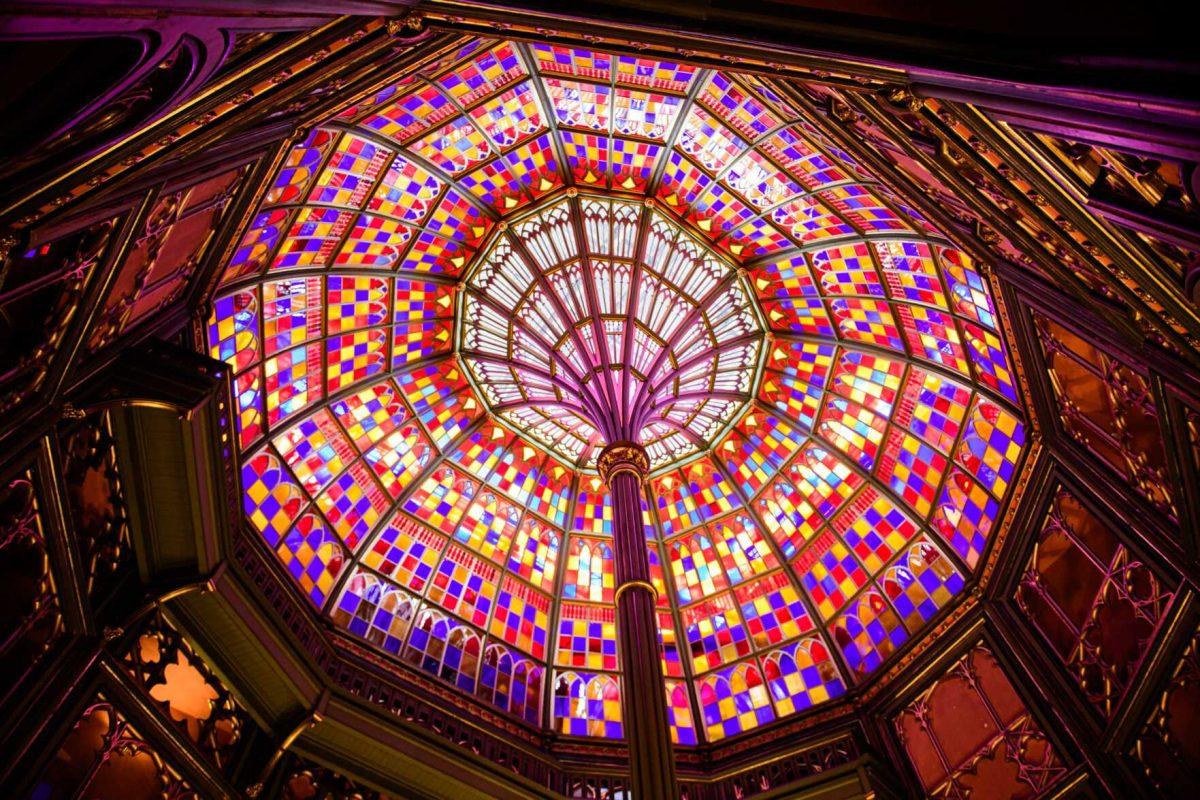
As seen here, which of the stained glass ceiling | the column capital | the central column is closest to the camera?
the central column

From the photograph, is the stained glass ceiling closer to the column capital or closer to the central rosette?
the central rosette

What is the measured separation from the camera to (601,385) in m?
18.8

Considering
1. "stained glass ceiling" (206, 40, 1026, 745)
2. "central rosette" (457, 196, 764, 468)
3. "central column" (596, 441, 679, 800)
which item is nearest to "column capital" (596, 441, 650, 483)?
"central column" (596, 441, 679, 800)

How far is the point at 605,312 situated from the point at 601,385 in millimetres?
2120

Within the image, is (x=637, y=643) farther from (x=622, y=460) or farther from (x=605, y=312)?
(x=605, y=312)

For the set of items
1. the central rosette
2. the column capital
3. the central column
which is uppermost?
the central rosette

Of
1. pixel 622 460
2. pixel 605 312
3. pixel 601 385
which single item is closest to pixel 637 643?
pixel 622 460

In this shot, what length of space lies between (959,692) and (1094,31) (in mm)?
14421

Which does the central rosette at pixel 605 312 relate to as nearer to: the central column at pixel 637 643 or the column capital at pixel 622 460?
the column capital at pixel 622 460

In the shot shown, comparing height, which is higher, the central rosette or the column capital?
the central rosette

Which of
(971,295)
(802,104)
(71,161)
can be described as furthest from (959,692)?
(71,161)

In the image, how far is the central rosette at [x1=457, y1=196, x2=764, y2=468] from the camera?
19281 millimetres

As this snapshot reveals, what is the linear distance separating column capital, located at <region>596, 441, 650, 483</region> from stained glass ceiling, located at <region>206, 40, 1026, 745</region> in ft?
3.36

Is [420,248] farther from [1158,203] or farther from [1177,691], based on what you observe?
[1177,691]
